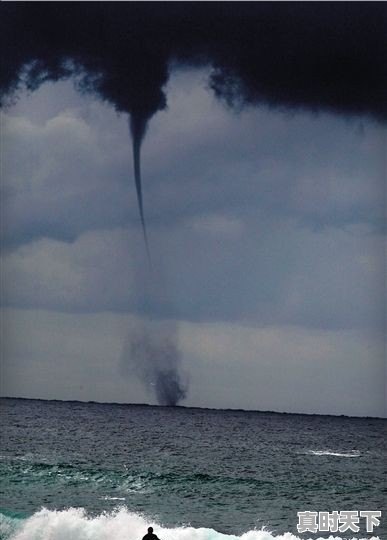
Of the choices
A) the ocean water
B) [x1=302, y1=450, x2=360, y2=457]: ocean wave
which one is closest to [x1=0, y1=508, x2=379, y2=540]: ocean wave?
the ocean water

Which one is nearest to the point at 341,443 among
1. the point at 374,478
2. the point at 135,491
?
the point at 374,478

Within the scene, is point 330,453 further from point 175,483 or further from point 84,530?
point 84,530

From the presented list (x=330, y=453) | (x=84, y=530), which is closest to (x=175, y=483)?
(x=84, y=530)

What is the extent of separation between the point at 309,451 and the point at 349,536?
27.3 meters

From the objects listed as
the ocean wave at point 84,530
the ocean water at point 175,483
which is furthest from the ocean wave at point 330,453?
the ocean wave at point 84,530

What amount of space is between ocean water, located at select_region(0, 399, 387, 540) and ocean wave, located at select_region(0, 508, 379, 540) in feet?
0.09

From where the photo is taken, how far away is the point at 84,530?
17.1 meters

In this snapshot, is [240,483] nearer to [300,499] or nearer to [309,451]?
[300,499]

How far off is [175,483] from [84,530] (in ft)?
36.1

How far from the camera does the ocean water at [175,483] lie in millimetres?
18266

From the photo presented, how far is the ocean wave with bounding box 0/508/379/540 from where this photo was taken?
648 inches

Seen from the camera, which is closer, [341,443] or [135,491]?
[135,491]

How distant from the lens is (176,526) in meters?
19.5

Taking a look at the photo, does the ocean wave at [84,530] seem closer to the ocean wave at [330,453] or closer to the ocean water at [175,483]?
the ocean water at [175,483]
